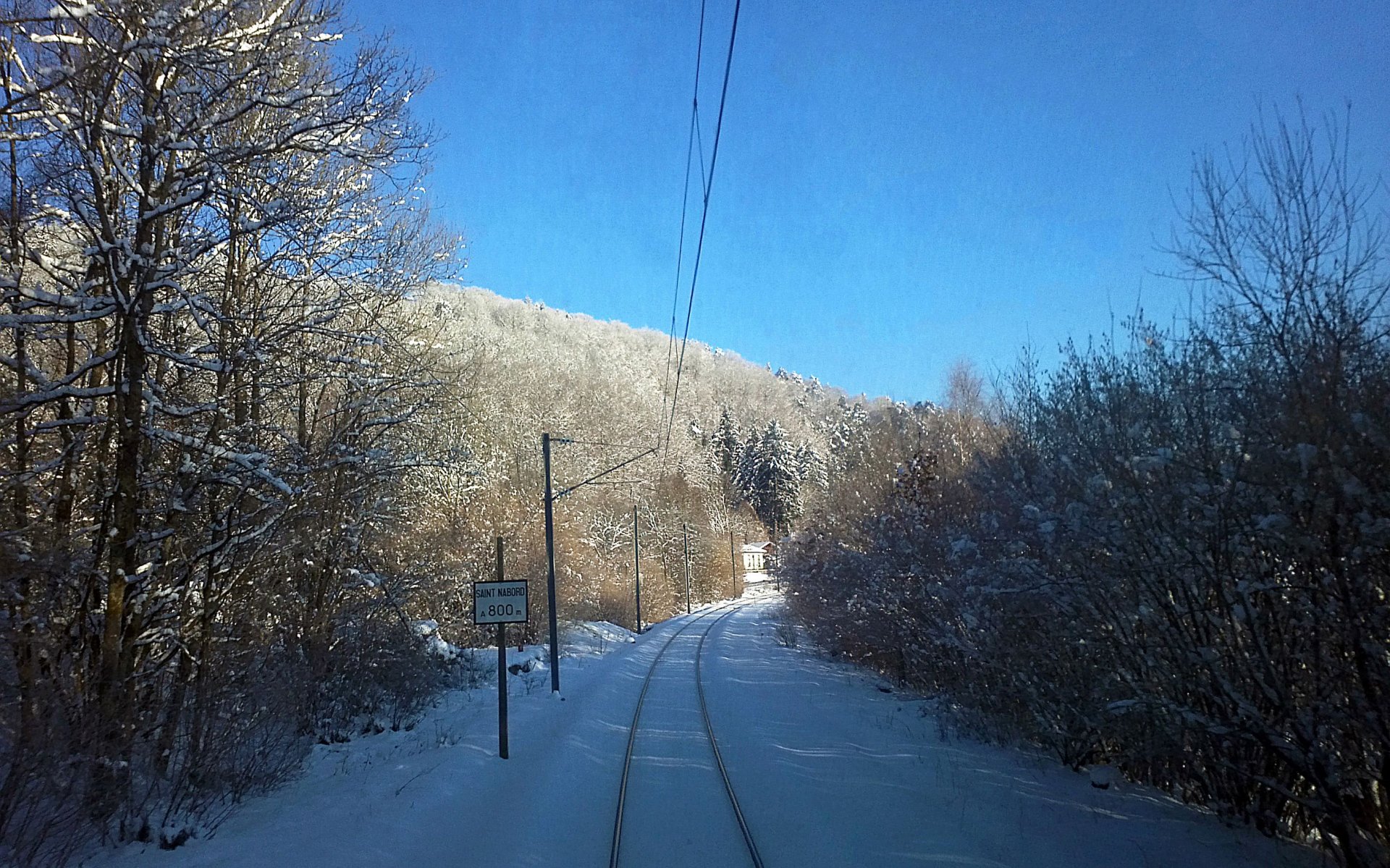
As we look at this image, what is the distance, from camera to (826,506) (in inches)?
955

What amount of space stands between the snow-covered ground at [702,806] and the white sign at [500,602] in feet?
6.60

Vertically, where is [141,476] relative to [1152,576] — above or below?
above

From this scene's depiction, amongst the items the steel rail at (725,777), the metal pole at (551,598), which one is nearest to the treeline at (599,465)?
the metal pole at (551,598)

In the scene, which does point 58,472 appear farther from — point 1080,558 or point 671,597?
point 671,597

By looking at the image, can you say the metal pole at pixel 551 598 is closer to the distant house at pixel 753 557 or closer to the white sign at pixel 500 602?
the white sign at pixel 500 602

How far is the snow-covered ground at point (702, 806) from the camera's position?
6.82 meters

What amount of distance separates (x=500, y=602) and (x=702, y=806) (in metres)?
4.44

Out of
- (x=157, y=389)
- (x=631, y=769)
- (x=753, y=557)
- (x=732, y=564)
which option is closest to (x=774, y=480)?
(x=732, y=564)

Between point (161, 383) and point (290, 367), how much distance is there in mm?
2312

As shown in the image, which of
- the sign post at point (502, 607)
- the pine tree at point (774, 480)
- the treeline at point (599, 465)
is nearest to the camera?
the sign post at point (502, 607)

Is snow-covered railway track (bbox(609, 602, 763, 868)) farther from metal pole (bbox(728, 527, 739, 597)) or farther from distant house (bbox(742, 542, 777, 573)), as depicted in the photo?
distant house (bbox(742, 542, 777, 573))

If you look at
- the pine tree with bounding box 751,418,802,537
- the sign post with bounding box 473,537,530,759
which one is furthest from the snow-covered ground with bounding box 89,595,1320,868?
the pine tree with bounding box 751,418,802,537

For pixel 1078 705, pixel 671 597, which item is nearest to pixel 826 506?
pixel 1078 705

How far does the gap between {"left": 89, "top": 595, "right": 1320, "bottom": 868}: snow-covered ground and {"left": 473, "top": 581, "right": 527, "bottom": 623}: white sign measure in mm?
2011
